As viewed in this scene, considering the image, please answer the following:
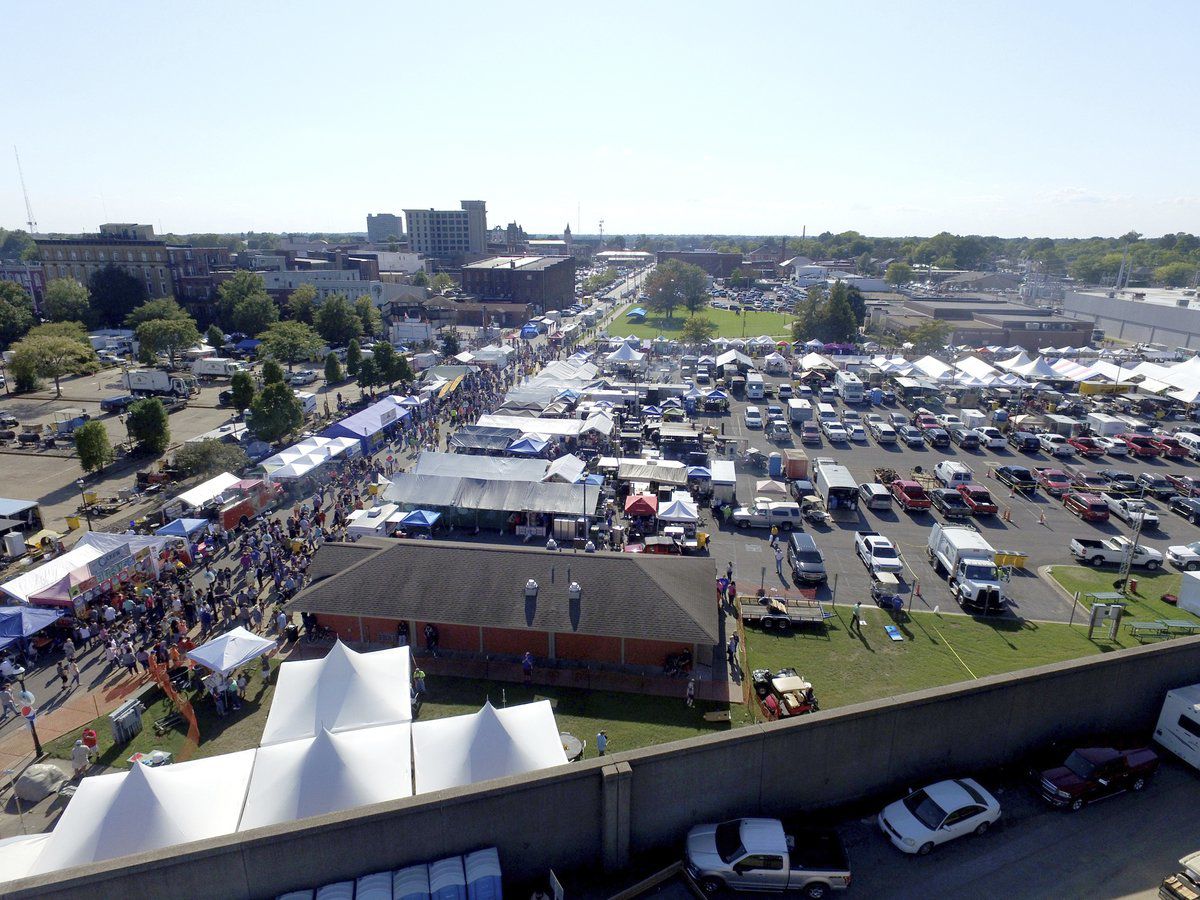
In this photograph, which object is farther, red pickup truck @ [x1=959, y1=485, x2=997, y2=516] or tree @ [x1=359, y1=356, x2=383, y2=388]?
tree @ [x1=359, y1=356, x2=383, y2=388]

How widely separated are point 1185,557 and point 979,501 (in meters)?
6.47

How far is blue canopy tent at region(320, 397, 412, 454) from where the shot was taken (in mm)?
32781

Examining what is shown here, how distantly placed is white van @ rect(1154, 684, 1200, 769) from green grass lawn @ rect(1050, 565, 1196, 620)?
31.1 ft

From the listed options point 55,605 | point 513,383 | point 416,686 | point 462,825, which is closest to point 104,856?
point 462,825

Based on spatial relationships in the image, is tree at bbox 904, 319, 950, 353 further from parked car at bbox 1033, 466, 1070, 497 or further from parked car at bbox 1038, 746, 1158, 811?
parked car at bbox 1038, 746, 1158, 811

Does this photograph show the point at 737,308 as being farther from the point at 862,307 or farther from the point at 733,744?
the point at 733,744

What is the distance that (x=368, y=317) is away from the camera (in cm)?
6581

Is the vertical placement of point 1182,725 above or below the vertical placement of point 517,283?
below

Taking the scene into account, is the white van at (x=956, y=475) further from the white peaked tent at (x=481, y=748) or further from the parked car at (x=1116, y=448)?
the white peaked tent at (x=481, y=748)

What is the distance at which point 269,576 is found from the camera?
21.7 meters

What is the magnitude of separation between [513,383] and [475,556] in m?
32.5

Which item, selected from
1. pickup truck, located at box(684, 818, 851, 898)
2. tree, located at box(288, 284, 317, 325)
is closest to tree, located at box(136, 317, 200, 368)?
tree, located at box(288, 284, 317, 325)

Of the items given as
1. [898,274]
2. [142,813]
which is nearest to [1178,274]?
[898,274]

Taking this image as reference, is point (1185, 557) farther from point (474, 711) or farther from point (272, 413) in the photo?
point (272, 413)
